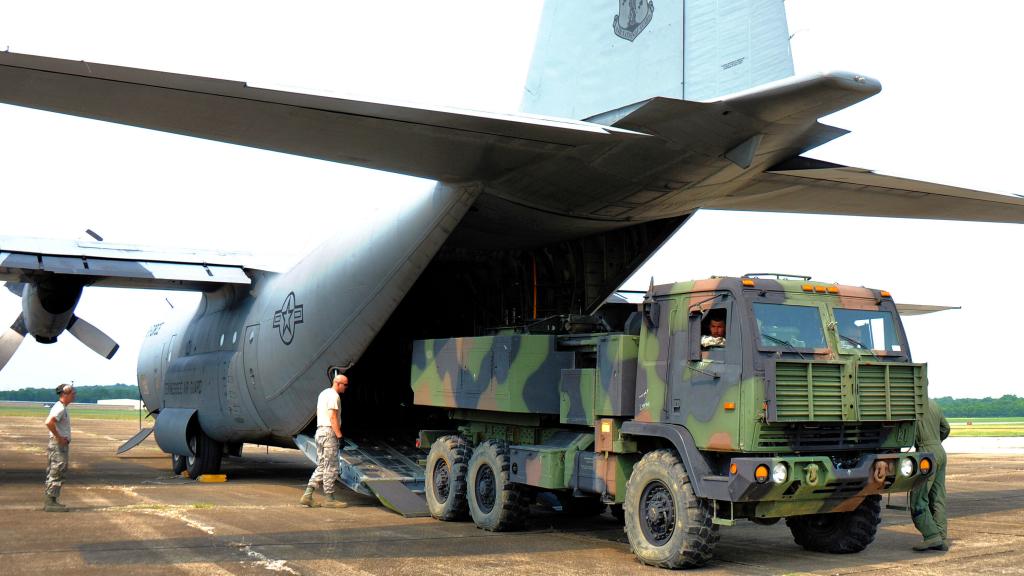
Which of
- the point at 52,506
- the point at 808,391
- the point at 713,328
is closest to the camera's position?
the point at 808,391

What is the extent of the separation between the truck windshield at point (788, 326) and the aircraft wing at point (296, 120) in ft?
7.47

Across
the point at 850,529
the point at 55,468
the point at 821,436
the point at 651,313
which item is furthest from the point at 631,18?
the point at 55,468

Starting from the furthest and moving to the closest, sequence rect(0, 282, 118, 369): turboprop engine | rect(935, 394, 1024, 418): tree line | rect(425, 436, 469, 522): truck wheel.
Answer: rect(935, 394, 1024, 418): tree line, rect(0, 282, 118, 369): turboprop engine, rect(425, 436, 469, 522): truck wheel

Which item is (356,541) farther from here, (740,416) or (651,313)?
(740,416)

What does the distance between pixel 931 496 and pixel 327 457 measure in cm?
737

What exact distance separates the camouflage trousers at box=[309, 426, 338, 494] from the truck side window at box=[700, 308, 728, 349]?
5.93m

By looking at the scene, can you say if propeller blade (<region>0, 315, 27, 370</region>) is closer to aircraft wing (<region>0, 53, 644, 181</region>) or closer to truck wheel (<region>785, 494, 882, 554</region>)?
aircraft wing (<region>0, 53, 644, 181</region>)

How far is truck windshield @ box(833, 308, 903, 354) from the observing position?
820 centimetres

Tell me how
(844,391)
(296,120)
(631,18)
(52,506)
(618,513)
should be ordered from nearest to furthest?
(844,391) → (296,120) → (631,18) → (618,513) → (52,506)

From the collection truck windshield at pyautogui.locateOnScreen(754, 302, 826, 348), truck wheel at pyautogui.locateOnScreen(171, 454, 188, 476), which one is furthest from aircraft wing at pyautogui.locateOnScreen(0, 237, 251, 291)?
truck windshield at pyautogui.locateOnScreen(754, 302, 826, 348)

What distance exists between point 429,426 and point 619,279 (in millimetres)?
3670

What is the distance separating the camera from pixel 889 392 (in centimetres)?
811

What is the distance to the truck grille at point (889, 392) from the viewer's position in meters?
7.97

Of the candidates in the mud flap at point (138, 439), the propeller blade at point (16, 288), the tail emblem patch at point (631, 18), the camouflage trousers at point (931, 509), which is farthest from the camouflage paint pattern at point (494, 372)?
the propeller blade at point (16, 288)
